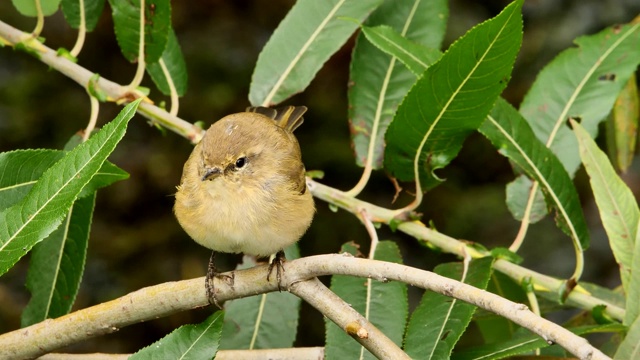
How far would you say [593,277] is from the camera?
5660 millimetres

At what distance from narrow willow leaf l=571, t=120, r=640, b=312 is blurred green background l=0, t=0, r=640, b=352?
2.74 m

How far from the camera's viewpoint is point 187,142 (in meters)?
5.36

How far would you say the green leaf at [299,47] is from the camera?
10.3 feet

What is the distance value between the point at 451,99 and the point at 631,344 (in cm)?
83

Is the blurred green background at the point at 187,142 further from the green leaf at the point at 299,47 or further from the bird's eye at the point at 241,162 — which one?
the bird's eye at the point at 241,162

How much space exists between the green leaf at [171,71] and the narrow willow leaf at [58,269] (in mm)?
568

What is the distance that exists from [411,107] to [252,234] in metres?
0.60

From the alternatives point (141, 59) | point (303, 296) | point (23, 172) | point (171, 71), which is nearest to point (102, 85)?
point (141, 59)

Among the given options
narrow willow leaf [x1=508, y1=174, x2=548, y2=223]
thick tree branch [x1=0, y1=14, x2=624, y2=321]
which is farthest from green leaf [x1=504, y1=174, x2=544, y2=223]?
thick tree branch [x1=0, y1=14, x2=624, y2=321]

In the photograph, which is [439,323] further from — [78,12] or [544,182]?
[78,12]

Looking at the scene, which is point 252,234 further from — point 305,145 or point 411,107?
point 305,145

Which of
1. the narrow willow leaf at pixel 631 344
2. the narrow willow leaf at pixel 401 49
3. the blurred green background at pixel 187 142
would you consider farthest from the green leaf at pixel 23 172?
the blurred green background at pixel 187 142

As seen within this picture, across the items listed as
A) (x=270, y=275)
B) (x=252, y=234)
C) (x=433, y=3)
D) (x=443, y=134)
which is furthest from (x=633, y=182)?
(x=270, y=275)

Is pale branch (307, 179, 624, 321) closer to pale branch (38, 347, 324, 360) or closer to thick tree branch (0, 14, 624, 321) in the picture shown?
thick tree branch (0, 14, 624, 321)
